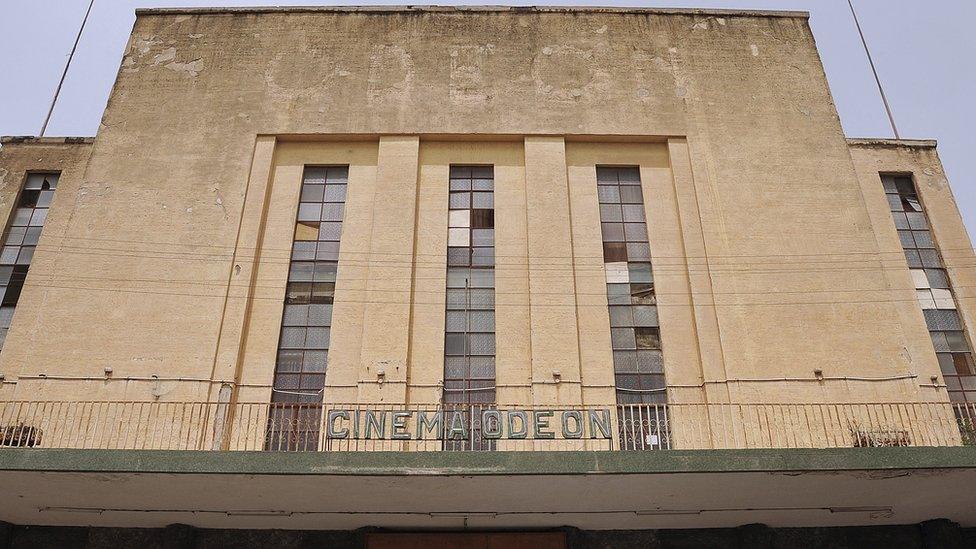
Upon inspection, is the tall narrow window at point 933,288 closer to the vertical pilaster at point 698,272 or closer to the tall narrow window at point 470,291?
the vertical pilaster at point 698,272

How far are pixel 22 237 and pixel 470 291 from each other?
8592 millimetres

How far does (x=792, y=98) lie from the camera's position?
53.3 feet

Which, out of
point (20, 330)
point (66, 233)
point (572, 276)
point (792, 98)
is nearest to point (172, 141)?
point (66, 233)

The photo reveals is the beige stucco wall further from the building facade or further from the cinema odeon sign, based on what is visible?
the cinema odeon sign

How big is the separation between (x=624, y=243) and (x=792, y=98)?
4.85 m

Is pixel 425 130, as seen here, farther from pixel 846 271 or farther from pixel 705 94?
pixel 846 271

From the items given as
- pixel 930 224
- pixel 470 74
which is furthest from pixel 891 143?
pixel 470 74

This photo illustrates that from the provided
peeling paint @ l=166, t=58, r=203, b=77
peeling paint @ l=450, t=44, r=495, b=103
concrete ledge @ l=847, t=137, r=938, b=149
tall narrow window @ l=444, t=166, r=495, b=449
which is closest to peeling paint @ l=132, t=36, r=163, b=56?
peeling paint @ l=166, t=58, r=203, b=77

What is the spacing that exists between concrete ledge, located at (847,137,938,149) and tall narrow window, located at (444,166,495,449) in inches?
295

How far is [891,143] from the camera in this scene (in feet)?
54.5

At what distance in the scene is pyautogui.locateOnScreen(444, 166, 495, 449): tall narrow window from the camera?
13.4m

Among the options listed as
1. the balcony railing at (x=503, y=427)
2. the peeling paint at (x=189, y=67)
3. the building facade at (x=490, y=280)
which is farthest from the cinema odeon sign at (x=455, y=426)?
the peeling paint at (x=189, y=67)

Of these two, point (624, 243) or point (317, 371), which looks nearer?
point (317, 371)

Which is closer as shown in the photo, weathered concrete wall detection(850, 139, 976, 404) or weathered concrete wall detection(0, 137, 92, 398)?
weathered concrete wall detection(0, 137, 92, 398)
